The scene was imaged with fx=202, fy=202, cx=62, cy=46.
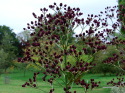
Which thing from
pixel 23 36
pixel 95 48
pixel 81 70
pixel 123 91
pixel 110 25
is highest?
pixel 23 36

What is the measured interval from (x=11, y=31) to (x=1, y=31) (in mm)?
3121

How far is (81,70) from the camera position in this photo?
4.15m

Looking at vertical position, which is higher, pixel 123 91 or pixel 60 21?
pixel 60 21

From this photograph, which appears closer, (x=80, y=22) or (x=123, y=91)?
(x=80, y=22)

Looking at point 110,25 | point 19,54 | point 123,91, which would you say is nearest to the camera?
point 110,25

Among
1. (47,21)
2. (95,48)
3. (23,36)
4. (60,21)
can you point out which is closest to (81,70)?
(95,48)

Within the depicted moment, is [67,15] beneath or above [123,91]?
above

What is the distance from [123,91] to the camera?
13516 millimetres

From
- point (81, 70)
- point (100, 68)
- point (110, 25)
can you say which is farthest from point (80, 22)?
point (100, 68)

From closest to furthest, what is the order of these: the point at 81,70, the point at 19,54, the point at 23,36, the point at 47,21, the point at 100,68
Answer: the point at 81,70 → the point at 47,21 → the point at 100,68 → the point at 23,36 → the point at 19,54

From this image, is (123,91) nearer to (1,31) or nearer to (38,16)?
(38,16)

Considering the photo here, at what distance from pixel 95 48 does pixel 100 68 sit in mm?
33130

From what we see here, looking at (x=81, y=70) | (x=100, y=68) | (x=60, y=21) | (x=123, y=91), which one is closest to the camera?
(x=81, y=70)

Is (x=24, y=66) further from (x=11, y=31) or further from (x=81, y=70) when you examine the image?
(x=81, y=70)
